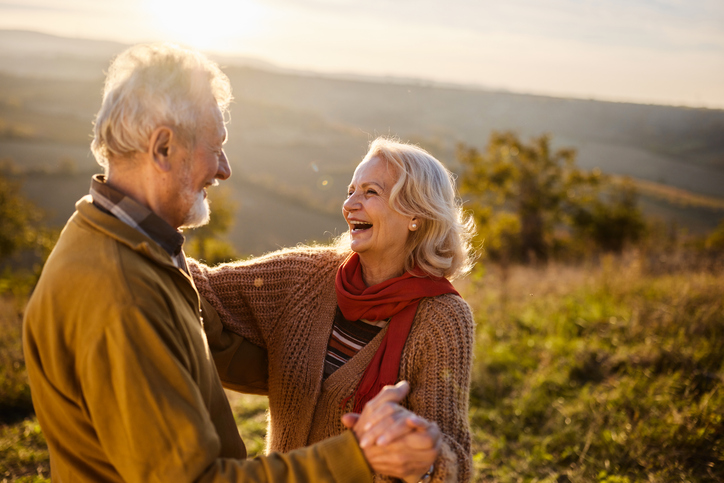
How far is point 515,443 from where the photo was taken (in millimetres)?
4152

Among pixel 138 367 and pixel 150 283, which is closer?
pixel 138 367

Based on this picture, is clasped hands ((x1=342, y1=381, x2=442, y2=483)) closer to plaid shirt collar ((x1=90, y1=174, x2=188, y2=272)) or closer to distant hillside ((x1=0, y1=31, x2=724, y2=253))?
plaid shirt collar ((x1=90, y1=174, x2=188, y2=272))

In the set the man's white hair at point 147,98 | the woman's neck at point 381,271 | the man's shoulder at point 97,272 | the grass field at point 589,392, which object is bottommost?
the grass field at point 589,392

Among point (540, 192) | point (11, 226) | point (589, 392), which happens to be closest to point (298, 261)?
point (589, 392)

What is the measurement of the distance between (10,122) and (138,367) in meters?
43.3

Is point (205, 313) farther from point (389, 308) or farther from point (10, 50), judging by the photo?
point (10, 50)

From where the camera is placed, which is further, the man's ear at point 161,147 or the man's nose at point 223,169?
the man's nose at point 223,169

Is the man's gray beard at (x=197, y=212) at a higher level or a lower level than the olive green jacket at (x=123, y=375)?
higher

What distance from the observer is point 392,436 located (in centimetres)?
139

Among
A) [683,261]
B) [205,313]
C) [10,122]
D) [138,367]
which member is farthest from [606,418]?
[10,122]

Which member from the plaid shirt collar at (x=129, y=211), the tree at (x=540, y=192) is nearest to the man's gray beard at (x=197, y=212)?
the plaid shirt collar at (x=129, y=211)

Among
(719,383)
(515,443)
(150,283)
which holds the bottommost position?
(515,443)

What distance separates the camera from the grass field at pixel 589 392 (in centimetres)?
367

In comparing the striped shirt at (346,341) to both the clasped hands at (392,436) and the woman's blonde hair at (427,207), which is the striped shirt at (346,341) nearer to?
the woman's blonde hair at (427,207)
